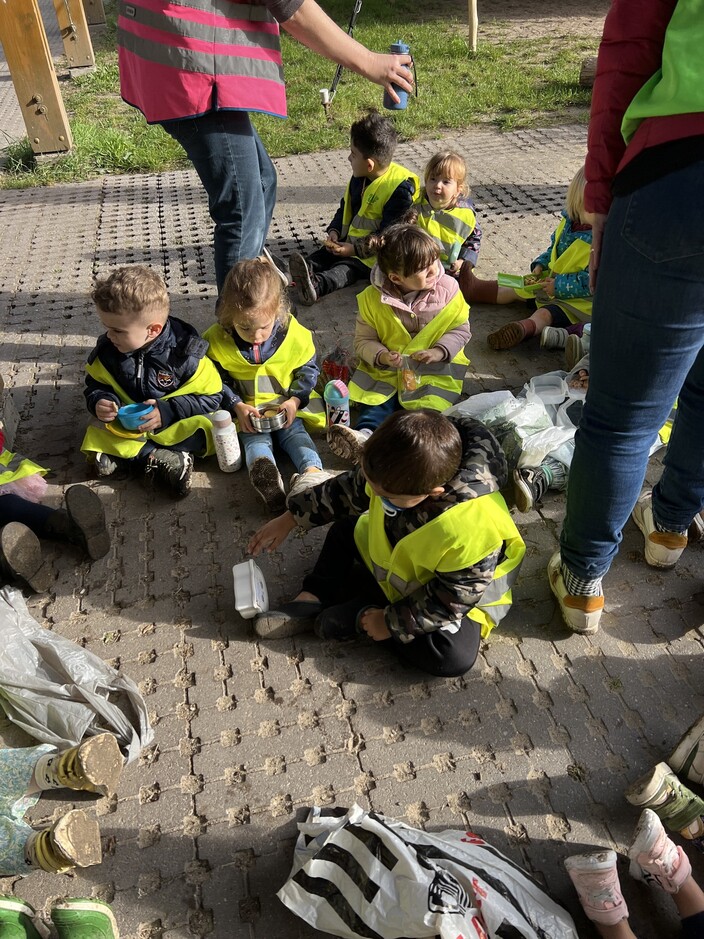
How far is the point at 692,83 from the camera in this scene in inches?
54.2

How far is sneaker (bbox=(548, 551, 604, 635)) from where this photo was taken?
2.24 m

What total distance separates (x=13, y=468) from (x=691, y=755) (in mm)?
2495

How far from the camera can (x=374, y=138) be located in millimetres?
4180

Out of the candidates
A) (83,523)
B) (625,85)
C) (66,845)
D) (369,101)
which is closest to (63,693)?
(66,845)

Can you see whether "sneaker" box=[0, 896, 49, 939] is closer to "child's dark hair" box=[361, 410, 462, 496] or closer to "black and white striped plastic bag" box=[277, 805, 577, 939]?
"black and white striped plastic bag" box=[277, 805, 577, 939]

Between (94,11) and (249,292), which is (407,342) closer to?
(249,292)

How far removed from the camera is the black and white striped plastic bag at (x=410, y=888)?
148 cm

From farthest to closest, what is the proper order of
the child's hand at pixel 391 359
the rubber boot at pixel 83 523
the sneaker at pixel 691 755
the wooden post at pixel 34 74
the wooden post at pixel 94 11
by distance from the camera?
the wooden post at pixel 94 11 → the wooden post at pixel 34 74 → the child's hand at pixel 391 359 → the rubber boot at pixel 83 523 → the sneaker at pixel 691 755

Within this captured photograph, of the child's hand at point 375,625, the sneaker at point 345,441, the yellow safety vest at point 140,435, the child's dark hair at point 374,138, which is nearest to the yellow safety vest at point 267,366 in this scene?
the yellow safety vest at point 140,435

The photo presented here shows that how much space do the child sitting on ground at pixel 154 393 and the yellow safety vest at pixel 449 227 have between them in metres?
1.69

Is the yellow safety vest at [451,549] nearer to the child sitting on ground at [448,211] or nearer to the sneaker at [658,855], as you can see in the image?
the sneaker at [658,855]

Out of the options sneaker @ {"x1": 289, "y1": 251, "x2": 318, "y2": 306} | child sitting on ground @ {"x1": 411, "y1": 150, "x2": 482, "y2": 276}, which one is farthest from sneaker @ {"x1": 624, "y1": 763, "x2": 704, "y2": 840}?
sneaker @ {"x1": 289, "y1": 251, "x2": 318, "y2": 306}

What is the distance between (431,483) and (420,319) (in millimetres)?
1442

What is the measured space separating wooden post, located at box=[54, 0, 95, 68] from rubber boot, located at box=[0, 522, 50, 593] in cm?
842
